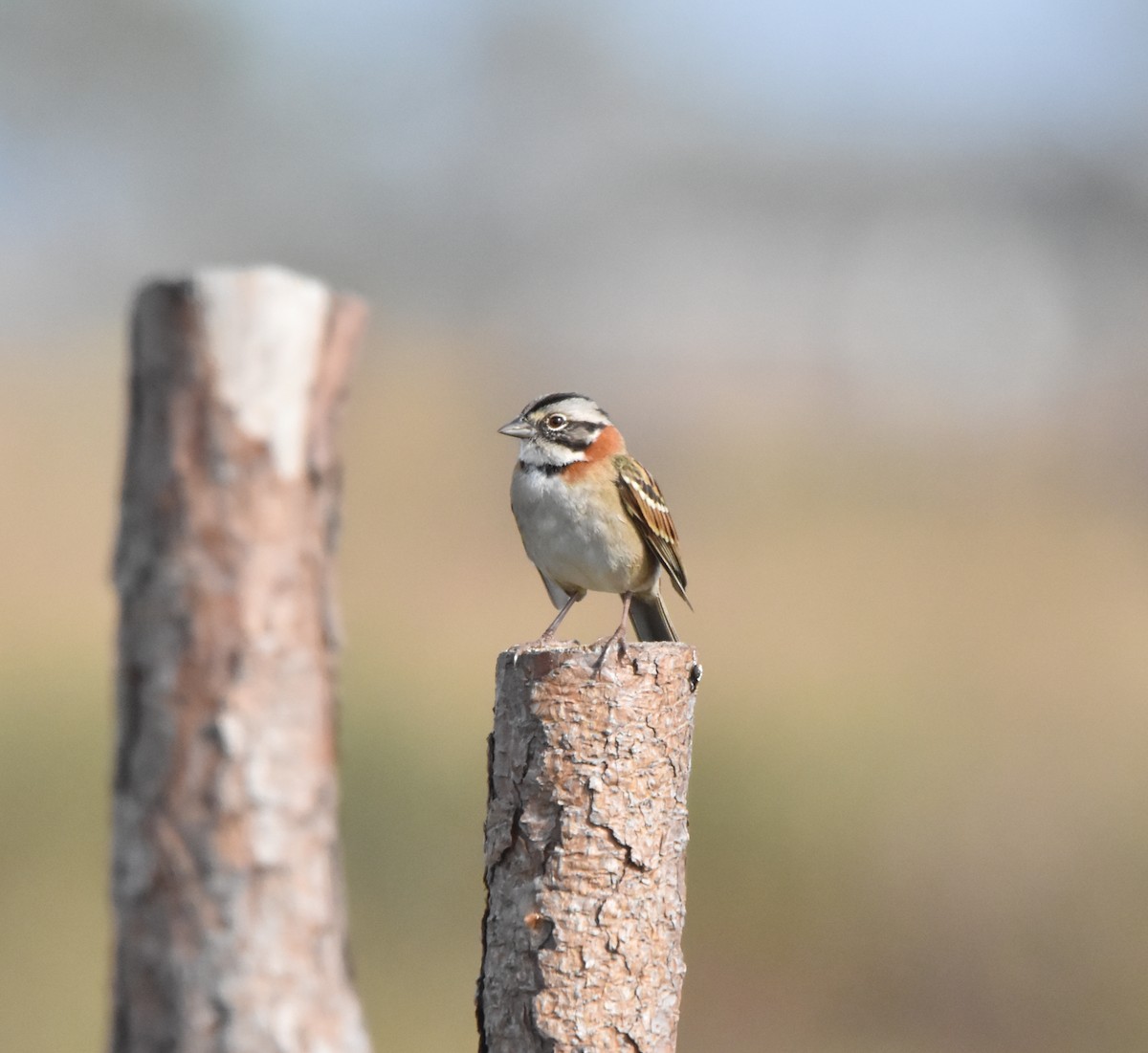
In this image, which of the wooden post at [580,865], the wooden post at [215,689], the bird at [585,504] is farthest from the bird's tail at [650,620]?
the wooden post at [215,689]

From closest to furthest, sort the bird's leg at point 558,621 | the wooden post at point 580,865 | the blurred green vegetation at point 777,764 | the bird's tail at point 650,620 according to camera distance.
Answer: the wooden post at point 580,865 → the bird's leg at point 558,621 → the bird's tail at point 650,620 → the blurred green vegetation at point 777,764

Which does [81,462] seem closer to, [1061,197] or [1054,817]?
[1054,817]

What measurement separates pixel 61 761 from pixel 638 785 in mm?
5731

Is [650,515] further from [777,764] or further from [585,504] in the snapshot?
[777,764]

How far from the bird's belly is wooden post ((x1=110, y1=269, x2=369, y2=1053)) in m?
2.89

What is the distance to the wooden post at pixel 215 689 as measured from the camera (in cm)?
215

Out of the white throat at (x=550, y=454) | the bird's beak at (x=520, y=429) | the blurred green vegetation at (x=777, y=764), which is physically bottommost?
the blurred green vegetation at (x=777, y=764)

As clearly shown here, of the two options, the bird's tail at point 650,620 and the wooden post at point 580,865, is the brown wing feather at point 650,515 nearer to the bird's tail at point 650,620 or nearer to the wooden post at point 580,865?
the bird's tail at point 650,620

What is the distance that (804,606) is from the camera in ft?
39.1

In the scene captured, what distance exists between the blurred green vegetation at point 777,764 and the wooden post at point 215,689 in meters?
4.70

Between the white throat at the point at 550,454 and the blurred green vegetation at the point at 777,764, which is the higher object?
the white throat at the point at 550,454

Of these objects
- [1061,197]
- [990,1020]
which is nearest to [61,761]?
[990,1020]

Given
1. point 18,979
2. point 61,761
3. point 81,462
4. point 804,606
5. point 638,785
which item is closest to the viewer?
point 638,785

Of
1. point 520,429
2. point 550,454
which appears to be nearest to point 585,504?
point 550,454
